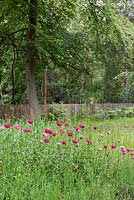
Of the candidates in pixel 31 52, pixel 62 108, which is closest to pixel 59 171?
pixel 31 52

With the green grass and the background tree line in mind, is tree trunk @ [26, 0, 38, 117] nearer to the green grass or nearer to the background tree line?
the background tree line

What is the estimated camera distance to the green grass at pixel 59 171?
7.30 ft

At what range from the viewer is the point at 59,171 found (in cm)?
273

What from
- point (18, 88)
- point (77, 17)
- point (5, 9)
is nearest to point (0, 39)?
point (5, 9)

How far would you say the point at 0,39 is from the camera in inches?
380

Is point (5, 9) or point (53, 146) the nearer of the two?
point (53, 146)

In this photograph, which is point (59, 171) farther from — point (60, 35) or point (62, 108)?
point (62, 108)

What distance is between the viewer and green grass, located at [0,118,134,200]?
7.30 ft

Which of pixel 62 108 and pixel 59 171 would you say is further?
pixel 62 108

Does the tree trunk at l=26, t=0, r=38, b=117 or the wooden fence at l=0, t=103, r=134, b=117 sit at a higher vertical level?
the tree trunk at l=26, t=0, r=38, b=117

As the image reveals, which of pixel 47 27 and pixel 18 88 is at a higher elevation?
pixel 47 27

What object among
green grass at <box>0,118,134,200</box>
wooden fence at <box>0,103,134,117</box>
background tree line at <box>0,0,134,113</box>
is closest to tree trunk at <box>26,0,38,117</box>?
background tree line at <box>0,0,134,113</box>

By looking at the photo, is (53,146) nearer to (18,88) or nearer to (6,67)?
(6,67)

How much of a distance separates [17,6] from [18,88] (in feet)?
19.5
